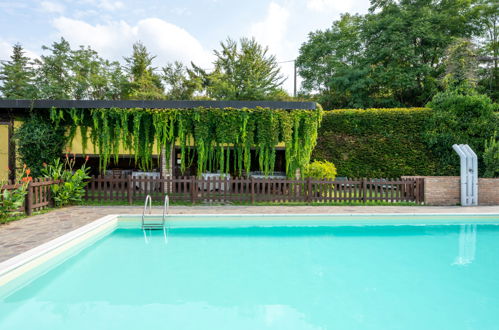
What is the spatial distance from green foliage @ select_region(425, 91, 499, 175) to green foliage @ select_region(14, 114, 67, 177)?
48.6ft

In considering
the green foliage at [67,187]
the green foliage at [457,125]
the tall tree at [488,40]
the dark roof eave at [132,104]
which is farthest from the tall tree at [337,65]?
the green foliage at [67,187]

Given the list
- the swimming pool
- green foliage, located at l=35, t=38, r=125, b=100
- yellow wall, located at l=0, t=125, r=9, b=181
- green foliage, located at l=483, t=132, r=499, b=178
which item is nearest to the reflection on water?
the swimming pool

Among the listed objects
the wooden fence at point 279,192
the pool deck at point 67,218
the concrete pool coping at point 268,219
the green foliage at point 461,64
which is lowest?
the concrete pool coping at point 268,219

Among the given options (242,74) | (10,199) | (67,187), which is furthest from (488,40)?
(10,199)

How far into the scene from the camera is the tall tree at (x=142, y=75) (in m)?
31.5

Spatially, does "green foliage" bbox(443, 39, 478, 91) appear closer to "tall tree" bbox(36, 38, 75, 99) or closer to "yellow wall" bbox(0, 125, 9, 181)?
"yellow wall" bbox(0, 125, 9, 181)

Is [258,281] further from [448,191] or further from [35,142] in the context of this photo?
[35,142]

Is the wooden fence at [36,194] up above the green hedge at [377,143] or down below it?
below

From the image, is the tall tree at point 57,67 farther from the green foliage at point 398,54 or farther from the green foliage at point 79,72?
the green foliage at point 398,54

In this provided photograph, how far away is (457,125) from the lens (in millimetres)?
12844

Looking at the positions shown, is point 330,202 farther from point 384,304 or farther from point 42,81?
point 42,81

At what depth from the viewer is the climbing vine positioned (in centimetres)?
1020

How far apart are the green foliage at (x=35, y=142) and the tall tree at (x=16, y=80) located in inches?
1048

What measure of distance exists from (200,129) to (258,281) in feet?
22.5
